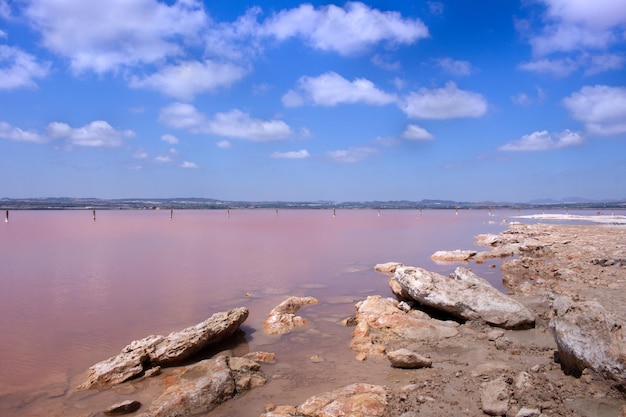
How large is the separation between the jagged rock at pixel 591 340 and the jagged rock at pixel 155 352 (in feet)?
21.5

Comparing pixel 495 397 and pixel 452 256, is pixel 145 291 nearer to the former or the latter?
pixel 495 397

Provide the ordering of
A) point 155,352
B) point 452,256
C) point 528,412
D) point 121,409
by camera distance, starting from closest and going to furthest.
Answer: point 528,412
point 121,409
point 155,352
point 452,256

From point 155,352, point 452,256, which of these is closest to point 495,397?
point 155,352

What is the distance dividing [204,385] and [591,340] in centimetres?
602

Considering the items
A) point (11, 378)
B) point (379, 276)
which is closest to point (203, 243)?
point (379, 276)

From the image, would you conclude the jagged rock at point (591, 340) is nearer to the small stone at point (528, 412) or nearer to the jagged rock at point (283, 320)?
the small stone at point (528, 412)

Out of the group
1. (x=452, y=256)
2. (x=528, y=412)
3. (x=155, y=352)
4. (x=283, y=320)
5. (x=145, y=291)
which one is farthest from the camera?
(x=452, y=256)

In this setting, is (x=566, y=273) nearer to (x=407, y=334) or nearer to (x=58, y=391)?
(x=407, y=334)

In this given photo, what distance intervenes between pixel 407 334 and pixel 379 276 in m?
7.69

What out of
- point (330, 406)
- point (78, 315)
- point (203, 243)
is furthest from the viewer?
point (203, 243)

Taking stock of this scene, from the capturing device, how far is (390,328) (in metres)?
9.53

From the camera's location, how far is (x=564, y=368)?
6668 mm

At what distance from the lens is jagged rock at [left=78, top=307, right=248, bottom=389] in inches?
290

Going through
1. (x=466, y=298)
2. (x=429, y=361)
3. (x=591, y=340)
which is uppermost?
(x=591, y=340)
